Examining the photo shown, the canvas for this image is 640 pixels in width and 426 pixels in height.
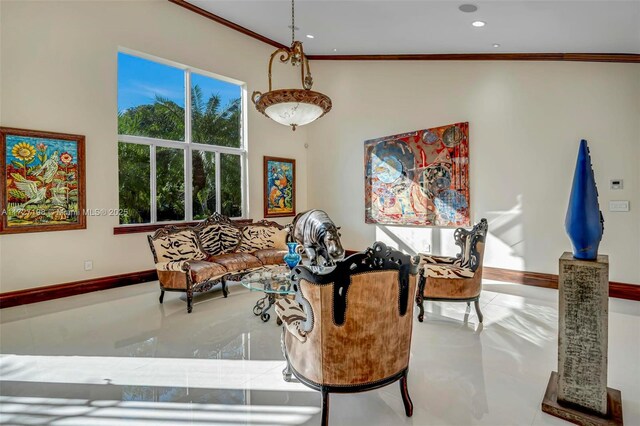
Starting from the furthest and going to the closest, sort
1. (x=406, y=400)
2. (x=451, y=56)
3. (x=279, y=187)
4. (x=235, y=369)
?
1. (x=279, y=187)
2. (x=451, y=56)
3. (x=235, y=369)
4. (x=406, y=400)

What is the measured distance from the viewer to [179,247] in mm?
4816

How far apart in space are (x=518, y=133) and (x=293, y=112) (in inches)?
145

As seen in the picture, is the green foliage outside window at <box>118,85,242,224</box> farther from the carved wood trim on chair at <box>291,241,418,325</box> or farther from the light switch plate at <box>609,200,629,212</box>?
the light switch plate at <box>609,200,629,212</box>

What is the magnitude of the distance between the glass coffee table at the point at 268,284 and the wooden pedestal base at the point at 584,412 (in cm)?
206

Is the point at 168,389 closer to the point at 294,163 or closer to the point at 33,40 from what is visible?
the point at 33,40

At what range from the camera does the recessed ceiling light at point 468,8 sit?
163 inches

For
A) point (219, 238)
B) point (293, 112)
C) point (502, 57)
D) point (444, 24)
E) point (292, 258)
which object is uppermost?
point (444, 24)

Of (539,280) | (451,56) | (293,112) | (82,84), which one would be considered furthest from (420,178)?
(82,84)

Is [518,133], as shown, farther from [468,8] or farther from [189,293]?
[189,293]

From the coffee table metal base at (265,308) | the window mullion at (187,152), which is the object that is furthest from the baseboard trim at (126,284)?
the coffee table metal base at (265,308)

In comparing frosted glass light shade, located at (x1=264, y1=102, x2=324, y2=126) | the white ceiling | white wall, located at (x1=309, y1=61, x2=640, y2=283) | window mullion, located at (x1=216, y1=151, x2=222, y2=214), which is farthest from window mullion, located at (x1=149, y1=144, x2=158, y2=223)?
white wall, located at (x1=309, y1=61, x2=640, y2=283)

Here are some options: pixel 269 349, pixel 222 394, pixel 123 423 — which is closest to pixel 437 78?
pixel 269 349

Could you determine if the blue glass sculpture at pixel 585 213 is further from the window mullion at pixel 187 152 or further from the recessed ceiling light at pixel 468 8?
the window mullion at pixel 187 152

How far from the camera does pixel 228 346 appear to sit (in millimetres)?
3238
